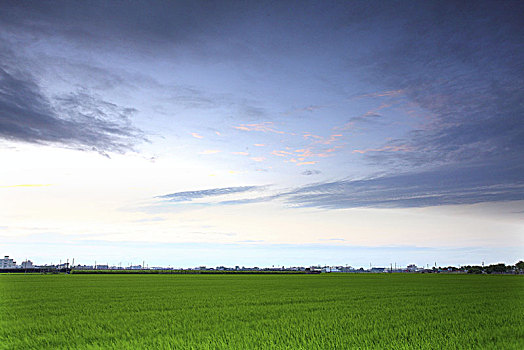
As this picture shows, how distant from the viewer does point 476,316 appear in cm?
2561

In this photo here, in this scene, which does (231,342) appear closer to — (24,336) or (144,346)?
(144,346)

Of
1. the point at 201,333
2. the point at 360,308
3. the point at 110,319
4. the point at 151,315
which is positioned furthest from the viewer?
the point at 360,308

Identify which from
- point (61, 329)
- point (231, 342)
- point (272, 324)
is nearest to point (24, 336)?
point (61, 329)

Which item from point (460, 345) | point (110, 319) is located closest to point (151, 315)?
point (110, 319)

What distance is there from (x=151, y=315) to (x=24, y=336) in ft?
25.6

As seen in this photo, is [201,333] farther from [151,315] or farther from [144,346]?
[151,315]

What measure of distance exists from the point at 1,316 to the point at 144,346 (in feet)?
44.3

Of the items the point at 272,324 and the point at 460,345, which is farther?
the point at 272,324

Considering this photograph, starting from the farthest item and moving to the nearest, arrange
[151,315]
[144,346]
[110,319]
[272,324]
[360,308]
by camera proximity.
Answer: [360,308], [151,315], [110,319], [272,324], [144,346]

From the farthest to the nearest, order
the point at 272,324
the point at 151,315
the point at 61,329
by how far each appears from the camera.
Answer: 1. the point at 151,315
2. the point at 272,324
3. the point at 61,329

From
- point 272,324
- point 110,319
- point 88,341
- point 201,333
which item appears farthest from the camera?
point 110,319

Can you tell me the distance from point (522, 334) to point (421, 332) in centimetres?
459

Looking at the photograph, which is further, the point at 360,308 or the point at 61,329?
the point at 360,308

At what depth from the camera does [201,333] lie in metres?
18.6
